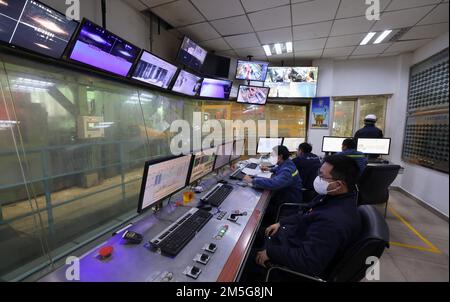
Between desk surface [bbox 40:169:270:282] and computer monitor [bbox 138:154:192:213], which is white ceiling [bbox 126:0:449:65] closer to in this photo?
computer monitor [bbox 138:154:192:213]

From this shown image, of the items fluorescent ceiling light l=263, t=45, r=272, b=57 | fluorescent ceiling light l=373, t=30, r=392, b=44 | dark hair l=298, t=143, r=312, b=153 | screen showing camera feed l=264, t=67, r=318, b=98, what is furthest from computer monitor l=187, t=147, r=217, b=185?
fluorescent ceiling light l=373, t=30, r=392, b=44

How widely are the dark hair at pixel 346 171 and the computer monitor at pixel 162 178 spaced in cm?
107

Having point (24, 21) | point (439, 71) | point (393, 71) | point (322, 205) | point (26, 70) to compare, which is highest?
point (393, 71)

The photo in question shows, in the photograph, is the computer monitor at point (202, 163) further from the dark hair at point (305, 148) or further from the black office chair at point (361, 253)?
the dark hair at point (305, 148)

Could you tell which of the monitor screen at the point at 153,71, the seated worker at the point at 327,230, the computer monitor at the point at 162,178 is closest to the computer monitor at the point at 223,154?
the computer monitor at the point at 162,178

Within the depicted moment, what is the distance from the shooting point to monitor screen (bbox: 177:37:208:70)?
3.28 meters

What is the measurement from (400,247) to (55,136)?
4.64 metres

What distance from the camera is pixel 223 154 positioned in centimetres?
259

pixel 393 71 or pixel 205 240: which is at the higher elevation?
pixel 393 71

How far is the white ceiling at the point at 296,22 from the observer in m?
2.63

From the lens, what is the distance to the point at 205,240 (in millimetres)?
1278

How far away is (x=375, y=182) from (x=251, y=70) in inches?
124
